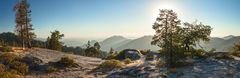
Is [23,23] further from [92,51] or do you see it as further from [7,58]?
[92,51]

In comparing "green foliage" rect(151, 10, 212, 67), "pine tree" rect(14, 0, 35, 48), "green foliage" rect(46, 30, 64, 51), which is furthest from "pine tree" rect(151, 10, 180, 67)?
"green foliage" rect(46, 30, 64, 51)

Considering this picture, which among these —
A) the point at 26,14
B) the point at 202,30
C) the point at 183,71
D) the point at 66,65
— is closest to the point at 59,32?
the point at 26,14

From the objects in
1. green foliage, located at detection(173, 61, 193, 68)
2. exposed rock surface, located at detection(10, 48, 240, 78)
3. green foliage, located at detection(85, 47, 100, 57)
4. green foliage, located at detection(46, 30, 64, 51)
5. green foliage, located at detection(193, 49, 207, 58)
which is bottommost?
exposed rock surface, located at detection(10, 48, 240, 78)

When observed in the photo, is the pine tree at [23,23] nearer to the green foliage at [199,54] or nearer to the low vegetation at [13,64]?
the low vegetation at [13,64]

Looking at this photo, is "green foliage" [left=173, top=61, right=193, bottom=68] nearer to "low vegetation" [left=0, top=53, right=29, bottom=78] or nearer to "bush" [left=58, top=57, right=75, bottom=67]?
"bush" [left=58, top=57, right=75, bottom=67]

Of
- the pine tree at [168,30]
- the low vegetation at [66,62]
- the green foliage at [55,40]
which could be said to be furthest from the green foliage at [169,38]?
the green foliage at [55,40]

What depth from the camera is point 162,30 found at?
32750 mm

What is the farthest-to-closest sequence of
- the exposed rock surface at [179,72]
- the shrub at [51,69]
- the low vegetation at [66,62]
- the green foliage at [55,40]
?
the green foliage at [55,40]
the low vegetation at [66,62]
the shrub at [51,69]
the exposed rock surface at [179,72]

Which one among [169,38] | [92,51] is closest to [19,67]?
[169,38]

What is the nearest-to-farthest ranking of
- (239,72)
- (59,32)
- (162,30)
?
(239,72), (162,30), (59,32)

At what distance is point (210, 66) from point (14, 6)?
51.0 metres

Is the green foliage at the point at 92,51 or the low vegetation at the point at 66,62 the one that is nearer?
the low vegetation at the point at 66,62

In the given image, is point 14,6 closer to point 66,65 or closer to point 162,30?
point 66,65

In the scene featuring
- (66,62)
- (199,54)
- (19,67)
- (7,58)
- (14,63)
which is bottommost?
(19,67)
